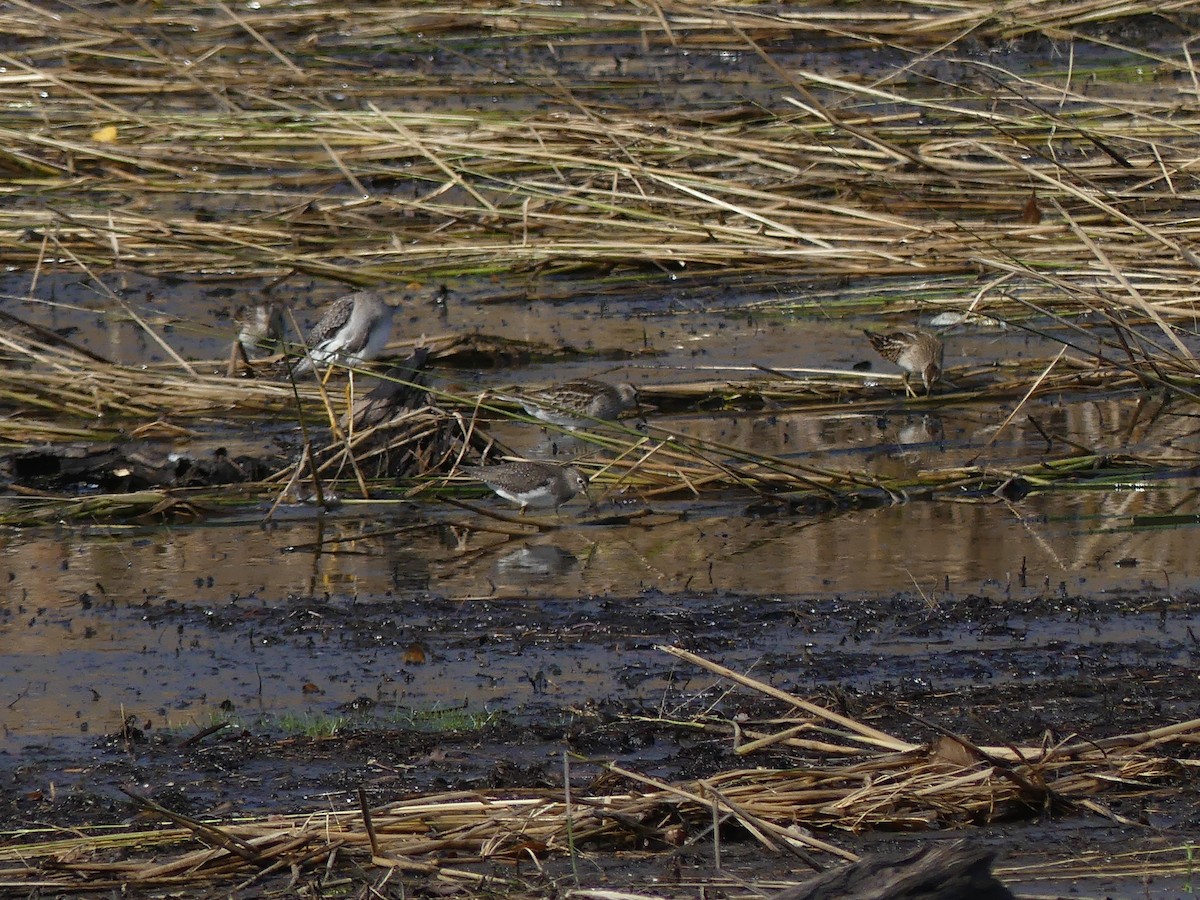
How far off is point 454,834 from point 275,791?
73cm

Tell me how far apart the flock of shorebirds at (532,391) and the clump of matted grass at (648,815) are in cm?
309

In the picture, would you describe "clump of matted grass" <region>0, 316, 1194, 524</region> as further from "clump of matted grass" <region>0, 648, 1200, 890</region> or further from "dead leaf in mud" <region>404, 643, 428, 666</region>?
"clump of matted grass" <region>0, 648, 1200, 890</region>

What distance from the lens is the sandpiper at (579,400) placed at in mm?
7973

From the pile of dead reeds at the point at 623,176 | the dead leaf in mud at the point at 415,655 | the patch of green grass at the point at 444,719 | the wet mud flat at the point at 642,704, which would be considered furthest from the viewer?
the pile of dead reeds at the point at 623,176

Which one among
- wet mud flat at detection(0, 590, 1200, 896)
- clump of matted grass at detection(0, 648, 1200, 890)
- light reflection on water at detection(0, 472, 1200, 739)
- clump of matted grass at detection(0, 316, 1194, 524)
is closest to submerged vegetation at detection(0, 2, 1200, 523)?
clump of matted grass at detection(0, 316, 1194, 524)

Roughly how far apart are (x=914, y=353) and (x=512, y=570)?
2.60 meters

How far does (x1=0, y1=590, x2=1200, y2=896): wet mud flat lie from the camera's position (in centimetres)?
416

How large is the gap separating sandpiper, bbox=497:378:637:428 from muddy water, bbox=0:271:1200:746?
23 cm

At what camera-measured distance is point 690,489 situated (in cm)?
740

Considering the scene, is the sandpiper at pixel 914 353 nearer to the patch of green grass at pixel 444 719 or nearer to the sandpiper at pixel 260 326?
the sandpiper at pixel 260 326

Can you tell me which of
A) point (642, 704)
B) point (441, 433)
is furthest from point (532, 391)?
point (642, 704)

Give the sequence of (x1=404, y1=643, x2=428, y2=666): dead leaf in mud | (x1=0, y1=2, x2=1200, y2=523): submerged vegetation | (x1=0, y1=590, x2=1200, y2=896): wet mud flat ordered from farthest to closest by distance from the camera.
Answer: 1. (x1=0, y1=2, x2=1200, y2=523): submerged vegetation
2. (x1=404, y1=643, x2=428, y2=666): dead leaf in mud
3. (x1=0, y1=590, x2=1200, y2=896): wet mud flat

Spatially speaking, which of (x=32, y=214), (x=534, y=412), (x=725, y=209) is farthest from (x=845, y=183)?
(x=32, y=214)

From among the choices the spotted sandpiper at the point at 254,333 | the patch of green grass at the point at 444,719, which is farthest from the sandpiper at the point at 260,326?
the patch of green grass at the point at 444,719
